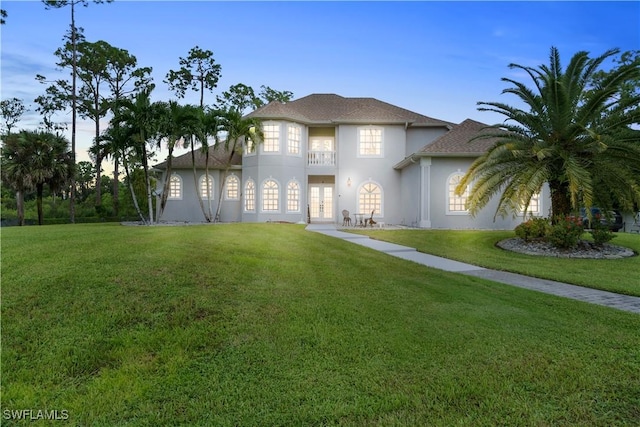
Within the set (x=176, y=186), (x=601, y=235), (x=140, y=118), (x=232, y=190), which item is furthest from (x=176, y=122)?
(x=601, y=235)

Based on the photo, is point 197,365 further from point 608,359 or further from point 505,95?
point 505,95

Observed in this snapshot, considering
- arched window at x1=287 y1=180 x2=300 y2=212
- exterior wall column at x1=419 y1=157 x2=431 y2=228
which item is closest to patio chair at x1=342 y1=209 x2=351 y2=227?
arched window at x1=287 y1=180 x2=300 y2=212

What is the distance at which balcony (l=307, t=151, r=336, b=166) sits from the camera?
Answer: 23188 mm

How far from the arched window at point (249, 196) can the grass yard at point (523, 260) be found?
312 inches

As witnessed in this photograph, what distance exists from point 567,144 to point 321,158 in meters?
13.5

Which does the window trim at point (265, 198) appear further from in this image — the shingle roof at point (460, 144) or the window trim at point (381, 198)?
the shingle roof at point (460, 144)

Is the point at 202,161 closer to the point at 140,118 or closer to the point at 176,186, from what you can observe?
the point at 176,186

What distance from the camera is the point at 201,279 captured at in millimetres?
5934

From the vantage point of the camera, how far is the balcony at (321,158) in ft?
76.1

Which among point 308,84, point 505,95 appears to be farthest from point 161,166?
point 505,95

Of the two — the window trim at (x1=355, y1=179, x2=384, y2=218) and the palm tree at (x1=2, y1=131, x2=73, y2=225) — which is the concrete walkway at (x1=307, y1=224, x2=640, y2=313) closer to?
the window trim at (x1=355, y1=179, x2=384, y2=218)

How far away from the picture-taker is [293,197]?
22328mm

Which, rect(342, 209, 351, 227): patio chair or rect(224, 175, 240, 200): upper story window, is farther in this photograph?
rect(224, 175, 240, 200): upper story window

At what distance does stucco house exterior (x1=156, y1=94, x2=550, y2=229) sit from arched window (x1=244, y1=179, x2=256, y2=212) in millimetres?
61
